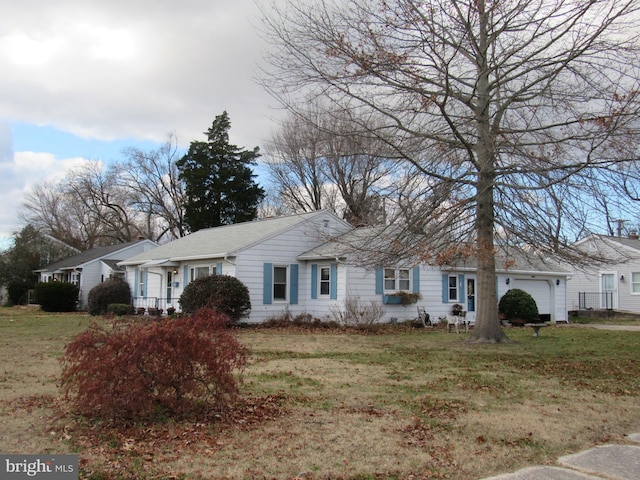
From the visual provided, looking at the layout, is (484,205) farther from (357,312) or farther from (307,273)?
(307,273)

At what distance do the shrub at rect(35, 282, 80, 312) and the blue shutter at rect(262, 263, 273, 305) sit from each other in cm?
1770

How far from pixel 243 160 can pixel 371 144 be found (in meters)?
33.5

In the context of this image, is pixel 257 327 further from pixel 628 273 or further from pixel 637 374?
pixel 628 273

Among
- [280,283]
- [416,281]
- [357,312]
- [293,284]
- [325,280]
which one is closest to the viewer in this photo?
[357,312]

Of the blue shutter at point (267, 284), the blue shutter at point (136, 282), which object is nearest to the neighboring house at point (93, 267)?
the blue shutter at point (136, 282)

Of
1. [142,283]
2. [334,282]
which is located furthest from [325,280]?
[142,283]

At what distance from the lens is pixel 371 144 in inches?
576

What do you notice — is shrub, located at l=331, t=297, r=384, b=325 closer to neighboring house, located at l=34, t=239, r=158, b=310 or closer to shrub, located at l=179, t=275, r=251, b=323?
shrub, located at l=179, t=275, r=251, b=323

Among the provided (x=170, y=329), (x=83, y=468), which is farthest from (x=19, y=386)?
(x=83, y=468)

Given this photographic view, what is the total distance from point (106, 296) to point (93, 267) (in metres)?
9.54

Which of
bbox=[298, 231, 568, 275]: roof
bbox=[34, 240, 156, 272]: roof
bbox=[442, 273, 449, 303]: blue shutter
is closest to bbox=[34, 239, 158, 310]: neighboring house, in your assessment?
bbox=[34, 240, 156, 272]: roof

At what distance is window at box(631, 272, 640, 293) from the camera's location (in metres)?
31.9

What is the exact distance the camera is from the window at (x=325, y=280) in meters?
22.5

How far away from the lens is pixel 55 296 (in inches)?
1332
